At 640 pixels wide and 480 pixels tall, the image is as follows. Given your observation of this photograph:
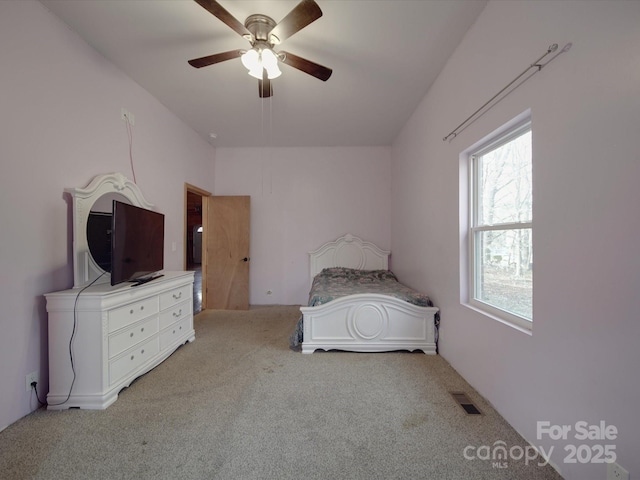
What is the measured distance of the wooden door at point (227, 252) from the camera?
4320 millimetres

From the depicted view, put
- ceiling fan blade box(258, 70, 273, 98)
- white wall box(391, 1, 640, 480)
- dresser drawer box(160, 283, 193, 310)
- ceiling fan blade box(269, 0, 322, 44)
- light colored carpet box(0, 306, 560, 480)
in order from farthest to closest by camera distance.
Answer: dresser drawer box(160, 283, 193, 310) → ceiling fan blade box(258, 70, 273, 98) → ceiling fan blade box(269, 0, 322, 44) → light colored carpet box(0, 306, 560, 480) → white wall box(391, 1, 640, 480)

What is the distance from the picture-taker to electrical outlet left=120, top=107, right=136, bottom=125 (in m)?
2.51

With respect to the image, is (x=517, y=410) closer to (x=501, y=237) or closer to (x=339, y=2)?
(x=501, y=237)

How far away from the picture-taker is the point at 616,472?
101cm

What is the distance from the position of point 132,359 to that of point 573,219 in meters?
2.95

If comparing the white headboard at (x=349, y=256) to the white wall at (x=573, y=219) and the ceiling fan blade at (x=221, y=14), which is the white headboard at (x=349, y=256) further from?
the ceiling fan blade at (x=221, y=14)

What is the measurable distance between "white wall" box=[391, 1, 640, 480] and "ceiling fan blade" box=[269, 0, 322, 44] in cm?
119

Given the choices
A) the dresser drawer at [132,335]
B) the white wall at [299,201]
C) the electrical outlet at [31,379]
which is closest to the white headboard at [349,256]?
the white wall at [299,201]

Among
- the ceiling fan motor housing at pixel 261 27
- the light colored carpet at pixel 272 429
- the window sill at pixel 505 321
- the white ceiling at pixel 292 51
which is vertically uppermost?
the white ceiling at pixel 292 51

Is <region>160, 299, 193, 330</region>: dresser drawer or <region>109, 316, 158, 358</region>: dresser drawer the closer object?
<region>109, 316, 158, 358</region>: dresser drawer

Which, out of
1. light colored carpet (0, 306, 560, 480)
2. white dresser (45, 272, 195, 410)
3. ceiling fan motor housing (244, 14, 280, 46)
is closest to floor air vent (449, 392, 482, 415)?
light colored carpet (0, 306, 560, 480)

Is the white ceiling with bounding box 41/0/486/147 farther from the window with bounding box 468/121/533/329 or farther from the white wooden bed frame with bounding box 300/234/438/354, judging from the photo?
the white wooden bed frame with bounding box 300/234/438/354

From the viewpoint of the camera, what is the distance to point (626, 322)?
3.22 feet

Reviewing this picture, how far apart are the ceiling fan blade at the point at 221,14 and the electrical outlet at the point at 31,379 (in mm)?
2559
